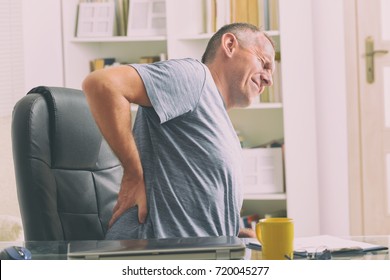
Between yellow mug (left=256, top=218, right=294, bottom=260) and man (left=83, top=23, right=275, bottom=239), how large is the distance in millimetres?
372

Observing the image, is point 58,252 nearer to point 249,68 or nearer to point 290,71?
point 249,68

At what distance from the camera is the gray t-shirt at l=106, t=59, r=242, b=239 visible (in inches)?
61.1

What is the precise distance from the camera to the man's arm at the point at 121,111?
1.50m

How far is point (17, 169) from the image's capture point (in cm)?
154

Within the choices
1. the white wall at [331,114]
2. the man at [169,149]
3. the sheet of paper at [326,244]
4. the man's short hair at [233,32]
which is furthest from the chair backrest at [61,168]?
the white wall at [331,114]

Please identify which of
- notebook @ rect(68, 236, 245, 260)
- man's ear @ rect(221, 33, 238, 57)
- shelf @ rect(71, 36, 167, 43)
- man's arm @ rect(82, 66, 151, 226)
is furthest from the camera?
shelf @ rect(71, 36, 167, 43)

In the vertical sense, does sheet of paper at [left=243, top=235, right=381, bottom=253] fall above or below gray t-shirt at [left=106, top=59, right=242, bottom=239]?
below

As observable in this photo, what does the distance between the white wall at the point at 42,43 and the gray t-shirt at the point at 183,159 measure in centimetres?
213

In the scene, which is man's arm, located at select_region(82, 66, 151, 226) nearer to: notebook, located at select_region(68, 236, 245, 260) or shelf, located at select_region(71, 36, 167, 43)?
notebook, located at select_region(68, 236, 245, 260)

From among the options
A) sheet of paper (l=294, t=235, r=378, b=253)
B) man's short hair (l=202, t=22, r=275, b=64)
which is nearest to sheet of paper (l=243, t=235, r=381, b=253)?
sheet of paper (l=294, t=235, r=378, b=253)

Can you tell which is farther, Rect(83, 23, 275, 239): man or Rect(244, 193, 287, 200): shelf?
Rect(244, 193, 287, 200): shelf

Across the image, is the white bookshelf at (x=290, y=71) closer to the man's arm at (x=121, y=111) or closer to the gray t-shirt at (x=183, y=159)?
the gray t-shirt at (x=183, y=159)
